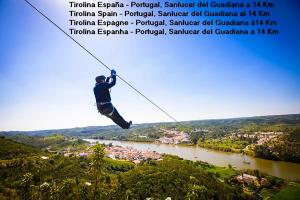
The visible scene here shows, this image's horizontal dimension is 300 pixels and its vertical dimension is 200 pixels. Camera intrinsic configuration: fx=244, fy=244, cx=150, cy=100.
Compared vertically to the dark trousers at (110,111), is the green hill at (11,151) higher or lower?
lower

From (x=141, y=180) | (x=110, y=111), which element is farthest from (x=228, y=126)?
(x=110, y=111)

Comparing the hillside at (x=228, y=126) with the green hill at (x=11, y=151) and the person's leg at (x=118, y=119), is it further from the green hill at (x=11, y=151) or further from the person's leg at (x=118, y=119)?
the person's leg at (x=118, y=119)

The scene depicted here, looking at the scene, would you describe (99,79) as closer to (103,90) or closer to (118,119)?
(103,90)

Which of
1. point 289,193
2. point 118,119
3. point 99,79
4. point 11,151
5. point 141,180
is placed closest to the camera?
point 99,79

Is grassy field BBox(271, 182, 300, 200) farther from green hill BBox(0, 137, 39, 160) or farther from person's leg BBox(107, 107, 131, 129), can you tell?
green hill BBox(0, 137, 39, 160)

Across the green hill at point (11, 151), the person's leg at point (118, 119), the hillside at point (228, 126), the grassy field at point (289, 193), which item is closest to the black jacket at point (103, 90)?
the person's leg at point (118, 119)

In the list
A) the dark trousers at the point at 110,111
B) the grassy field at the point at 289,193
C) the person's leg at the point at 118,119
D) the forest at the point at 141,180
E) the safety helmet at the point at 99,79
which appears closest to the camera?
the safety helmet at the point at 99,79

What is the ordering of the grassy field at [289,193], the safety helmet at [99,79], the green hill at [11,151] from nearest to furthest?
the safety helmet at [99,79] < the grassy field at [289,193] < the green hill at [11,151]

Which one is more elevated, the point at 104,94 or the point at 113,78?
the point at 113,78

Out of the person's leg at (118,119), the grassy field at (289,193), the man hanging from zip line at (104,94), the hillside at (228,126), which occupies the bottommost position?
the grassy field at (289,193)
